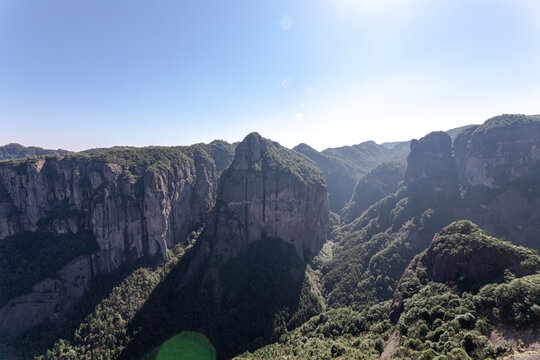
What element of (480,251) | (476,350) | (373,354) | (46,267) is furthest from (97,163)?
(480,251)

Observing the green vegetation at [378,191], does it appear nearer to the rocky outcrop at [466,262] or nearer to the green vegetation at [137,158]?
the rocky outcrop at [466,262]

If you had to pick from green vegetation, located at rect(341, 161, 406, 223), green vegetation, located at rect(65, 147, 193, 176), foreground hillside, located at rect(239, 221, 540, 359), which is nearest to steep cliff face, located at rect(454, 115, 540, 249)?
green vegetation, located at rect(341, 161, 406, 223)

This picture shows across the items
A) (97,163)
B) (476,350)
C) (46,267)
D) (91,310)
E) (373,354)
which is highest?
(97,163)

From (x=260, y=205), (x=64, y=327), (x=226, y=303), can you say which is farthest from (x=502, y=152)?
(x=64, y=327)

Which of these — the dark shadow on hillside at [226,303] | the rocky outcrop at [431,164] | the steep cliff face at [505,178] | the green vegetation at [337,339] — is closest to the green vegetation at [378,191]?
the rocky outcrop at [431,164]

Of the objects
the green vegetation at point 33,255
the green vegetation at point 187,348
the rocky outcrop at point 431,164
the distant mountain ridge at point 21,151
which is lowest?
the green vegetation at point 187,348

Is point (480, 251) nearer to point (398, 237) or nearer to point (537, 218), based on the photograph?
point (398, 237)
